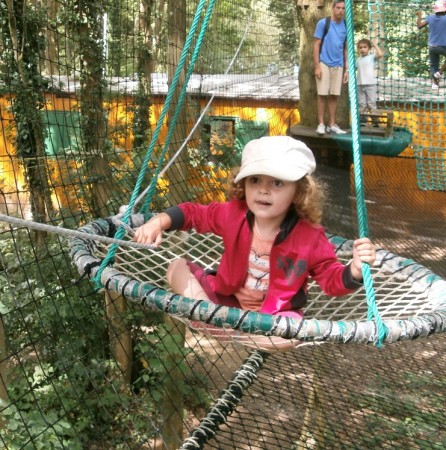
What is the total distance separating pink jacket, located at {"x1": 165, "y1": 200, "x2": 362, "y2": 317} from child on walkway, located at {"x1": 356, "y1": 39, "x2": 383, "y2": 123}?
258 centimetres

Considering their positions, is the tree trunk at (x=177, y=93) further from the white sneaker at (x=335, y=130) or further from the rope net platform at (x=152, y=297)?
the white sneaker at (x=335, y=130)

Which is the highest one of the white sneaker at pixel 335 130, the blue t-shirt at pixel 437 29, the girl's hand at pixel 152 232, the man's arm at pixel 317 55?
the blue t-shirt at pixel 437 29

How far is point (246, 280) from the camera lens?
1.35m

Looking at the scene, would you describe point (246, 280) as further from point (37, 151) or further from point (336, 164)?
point (336, 164)

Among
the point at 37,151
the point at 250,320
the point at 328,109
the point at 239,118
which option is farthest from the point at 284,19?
the point at 250,320

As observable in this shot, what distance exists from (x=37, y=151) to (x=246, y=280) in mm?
1718

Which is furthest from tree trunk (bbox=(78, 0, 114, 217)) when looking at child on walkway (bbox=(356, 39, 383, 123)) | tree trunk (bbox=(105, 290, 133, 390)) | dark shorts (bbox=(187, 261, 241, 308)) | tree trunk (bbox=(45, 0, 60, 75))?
child on walkway (bbox=(356, 39, 383, 123))

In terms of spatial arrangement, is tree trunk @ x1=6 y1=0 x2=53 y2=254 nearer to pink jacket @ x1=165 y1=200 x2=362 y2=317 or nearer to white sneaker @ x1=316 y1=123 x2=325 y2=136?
pink jacket @ x1=165 y1=200 x2=362 y2=317

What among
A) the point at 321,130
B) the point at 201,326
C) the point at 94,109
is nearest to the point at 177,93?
the point at 94,109

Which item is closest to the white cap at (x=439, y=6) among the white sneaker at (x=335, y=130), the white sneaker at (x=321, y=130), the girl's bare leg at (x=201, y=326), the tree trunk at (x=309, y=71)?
the tree trunk at (x=309, y=71)

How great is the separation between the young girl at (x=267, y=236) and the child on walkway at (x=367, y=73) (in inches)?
101

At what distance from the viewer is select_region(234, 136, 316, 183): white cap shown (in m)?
1.21

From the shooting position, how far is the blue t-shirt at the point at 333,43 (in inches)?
122

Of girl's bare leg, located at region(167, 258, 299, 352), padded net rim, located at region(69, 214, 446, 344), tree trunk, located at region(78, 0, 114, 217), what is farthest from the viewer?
tree trunk, located at region(78, 0, 114, 217)
